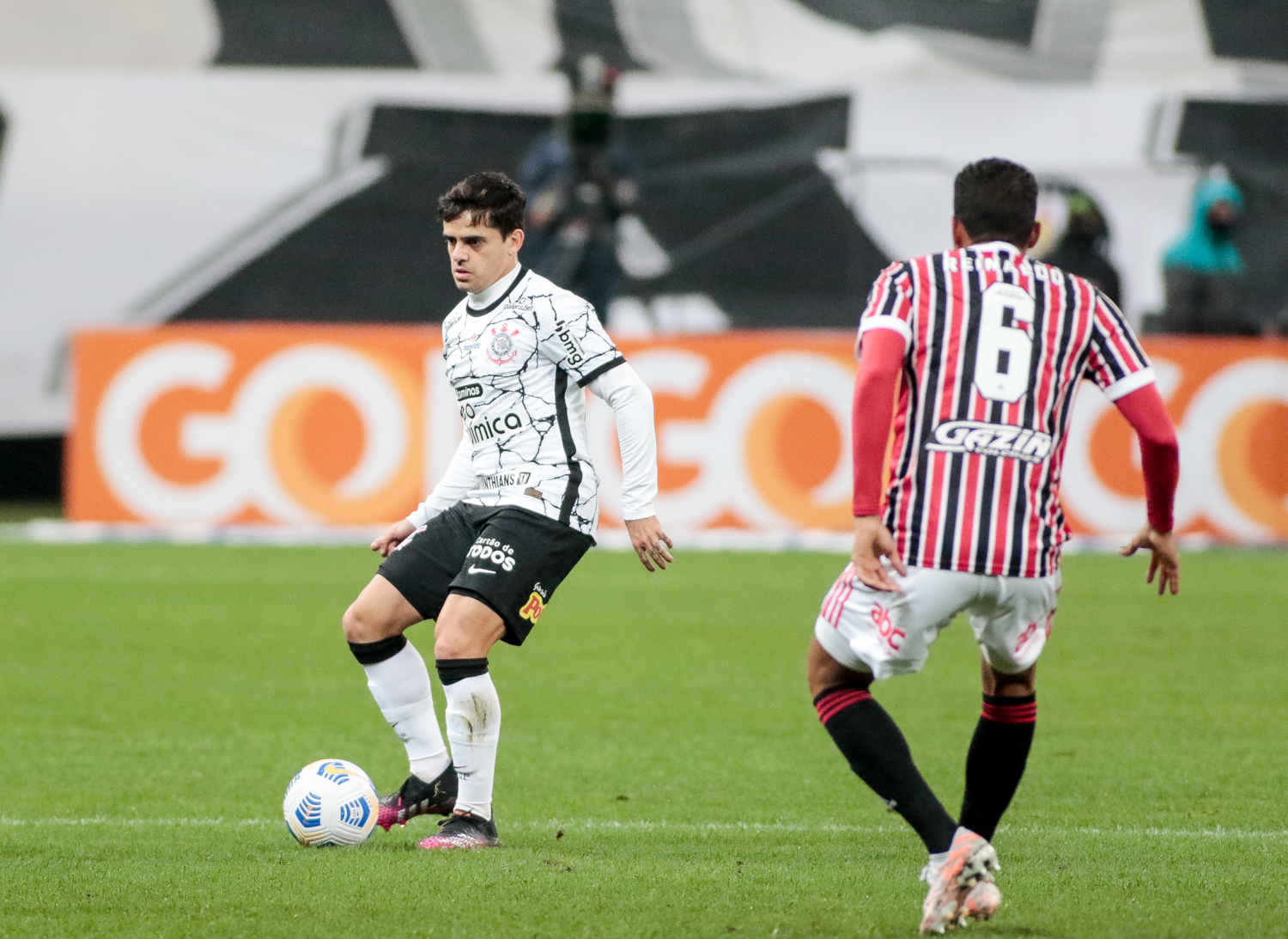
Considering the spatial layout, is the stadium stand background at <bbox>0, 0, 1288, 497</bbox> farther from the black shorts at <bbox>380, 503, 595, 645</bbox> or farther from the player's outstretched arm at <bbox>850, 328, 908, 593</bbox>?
the player's outstretched arm at <bbox>850, 328, 908, 593</bbox>

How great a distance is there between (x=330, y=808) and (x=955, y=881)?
197 cm

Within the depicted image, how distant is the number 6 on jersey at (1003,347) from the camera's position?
170 inches

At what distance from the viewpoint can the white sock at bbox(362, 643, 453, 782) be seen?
567 cm

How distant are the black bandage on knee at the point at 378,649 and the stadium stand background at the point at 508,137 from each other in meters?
11.7

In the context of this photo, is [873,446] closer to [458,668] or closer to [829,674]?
[829,674]

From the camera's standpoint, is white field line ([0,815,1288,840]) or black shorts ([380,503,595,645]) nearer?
black shorts ([380,503,595,645])

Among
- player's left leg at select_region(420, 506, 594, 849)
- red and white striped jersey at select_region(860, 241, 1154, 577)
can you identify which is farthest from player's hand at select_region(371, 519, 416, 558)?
red and white striped jersey at select_region(860, 241, 1154, 577)

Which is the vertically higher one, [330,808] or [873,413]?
[873,413]

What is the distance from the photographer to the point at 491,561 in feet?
17.6

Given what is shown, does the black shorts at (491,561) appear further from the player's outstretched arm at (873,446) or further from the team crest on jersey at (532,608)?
the player's outstretched arm at (873,446)

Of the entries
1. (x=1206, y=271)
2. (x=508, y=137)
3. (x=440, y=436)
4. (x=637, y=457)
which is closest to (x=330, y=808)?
(x=637, y=457)

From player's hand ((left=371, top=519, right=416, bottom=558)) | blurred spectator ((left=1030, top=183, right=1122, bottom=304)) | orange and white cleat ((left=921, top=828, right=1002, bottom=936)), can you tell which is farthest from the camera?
blurred spectator ((left=1030, top=183, right=1122, bottom=304))

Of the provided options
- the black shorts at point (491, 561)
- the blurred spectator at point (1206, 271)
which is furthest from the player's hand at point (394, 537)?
the blurred spectator at point (1206, 271)

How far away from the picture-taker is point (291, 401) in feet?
47.3
